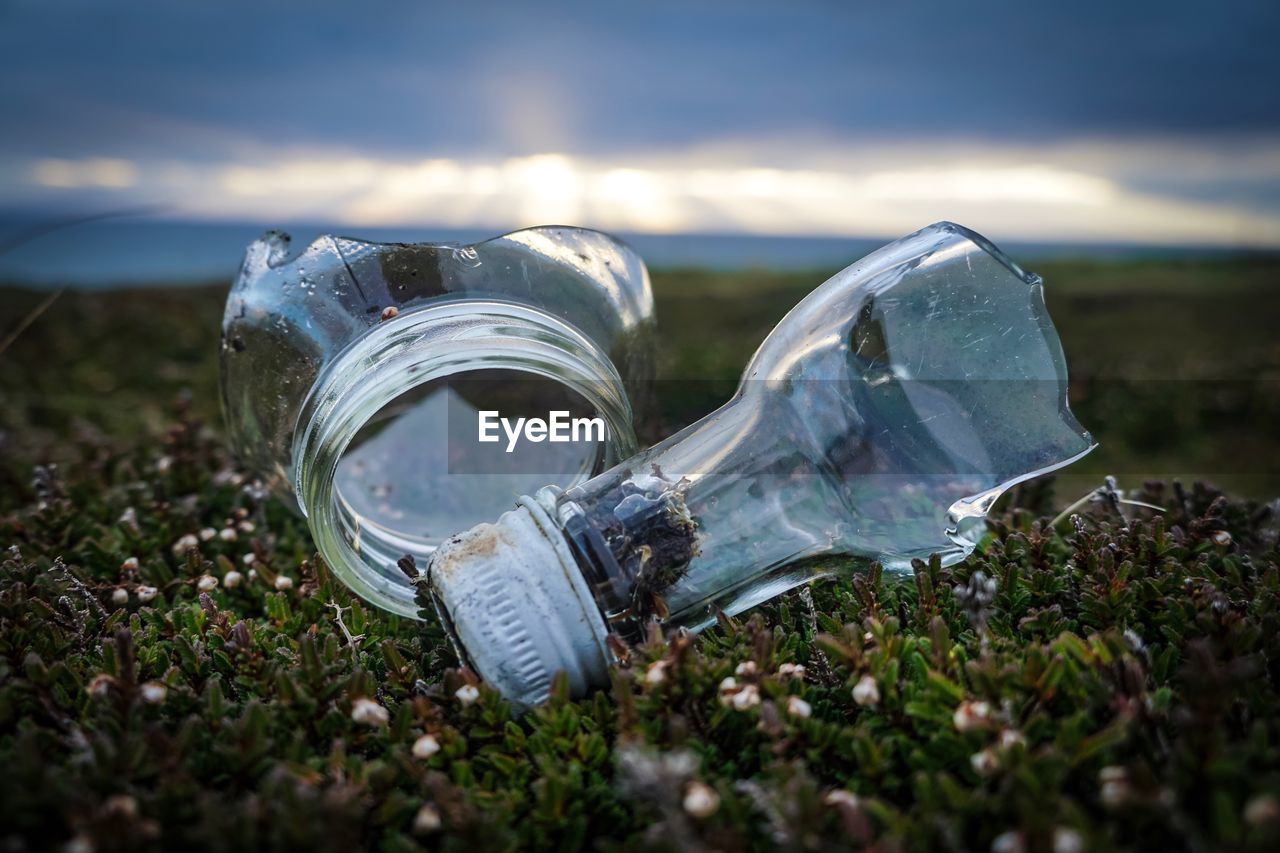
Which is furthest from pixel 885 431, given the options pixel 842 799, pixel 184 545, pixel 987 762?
pixel 184 545

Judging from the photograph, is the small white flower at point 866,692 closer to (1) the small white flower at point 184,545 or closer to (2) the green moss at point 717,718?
(2) the green moss at point 717,718

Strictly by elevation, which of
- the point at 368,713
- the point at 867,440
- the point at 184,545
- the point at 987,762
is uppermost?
the point at 867,440

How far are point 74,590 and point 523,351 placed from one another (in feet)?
4.69

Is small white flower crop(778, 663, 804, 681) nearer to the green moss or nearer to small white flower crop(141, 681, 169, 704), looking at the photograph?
the green moss

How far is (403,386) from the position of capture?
2.54 meters

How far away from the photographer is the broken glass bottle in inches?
96.9

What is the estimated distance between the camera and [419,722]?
6.96ft

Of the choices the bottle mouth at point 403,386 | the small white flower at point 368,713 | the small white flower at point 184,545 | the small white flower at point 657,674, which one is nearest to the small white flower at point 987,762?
the small white flower at point 657,674

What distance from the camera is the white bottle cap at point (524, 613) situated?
85.5 inches

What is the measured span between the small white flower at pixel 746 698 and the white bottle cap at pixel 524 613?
0.37m

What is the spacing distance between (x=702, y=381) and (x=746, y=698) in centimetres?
407

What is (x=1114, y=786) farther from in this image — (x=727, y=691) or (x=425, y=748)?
(x=425, y=748)

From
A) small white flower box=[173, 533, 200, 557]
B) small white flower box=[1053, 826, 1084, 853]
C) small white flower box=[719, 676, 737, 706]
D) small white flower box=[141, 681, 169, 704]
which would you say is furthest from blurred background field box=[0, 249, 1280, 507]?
small white flower box=[1053, 826, 1084, 853]

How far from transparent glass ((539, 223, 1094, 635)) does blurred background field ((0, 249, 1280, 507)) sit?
1.58 metres
